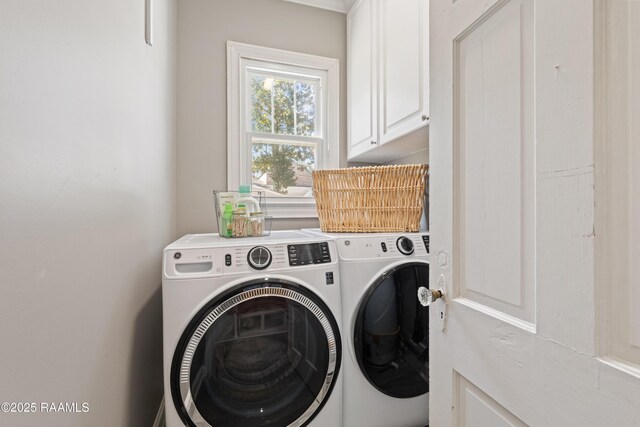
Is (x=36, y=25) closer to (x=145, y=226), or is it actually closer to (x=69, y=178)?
(x=69, y=178)

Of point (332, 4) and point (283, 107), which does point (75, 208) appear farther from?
point (332, 4)

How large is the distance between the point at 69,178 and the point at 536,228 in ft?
2.87

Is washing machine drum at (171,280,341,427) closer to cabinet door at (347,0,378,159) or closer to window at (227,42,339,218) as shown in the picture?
window at (227,42,339,218)

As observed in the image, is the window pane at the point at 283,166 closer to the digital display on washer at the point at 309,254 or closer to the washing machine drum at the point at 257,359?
Answer: the digital display on washer at the point at 309,254

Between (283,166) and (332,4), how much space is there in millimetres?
1219

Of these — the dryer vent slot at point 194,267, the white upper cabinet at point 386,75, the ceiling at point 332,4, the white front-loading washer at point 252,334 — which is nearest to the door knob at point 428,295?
the white front-loading washer at point 252,334

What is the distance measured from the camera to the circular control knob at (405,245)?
132 cm

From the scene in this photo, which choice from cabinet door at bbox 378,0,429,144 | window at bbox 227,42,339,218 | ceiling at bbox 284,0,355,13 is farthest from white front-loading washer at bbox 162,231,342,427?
ceiling at bbox 284,0,355,13

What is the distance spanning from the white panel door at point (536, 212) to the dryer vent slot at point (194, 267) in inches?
30.3

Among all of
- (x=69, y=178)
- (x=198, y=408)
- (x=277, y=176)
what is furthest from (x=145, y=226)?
(x=277, y=176)

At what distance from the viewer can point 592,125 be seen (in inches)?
15.4

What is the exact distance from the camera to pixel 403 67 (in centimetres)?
151

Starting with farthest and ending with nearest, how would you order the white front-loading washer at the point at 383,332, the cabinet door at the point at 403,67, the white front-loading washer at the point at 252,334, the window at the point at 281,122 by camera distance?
the window at the point at 281,122, the cabinet door at the point at 403,67, the white front-loading washer at the point at 383,332, the white front-loading washer at the point at 252,334

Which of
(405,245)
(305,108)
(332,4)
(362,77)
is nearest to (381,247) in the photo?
(405,245)
